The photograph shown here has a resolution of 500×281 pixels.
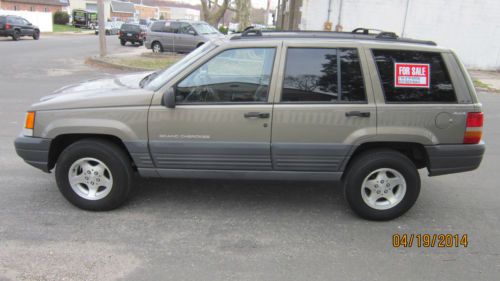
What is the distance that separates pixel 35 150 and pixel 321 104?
2708 mm

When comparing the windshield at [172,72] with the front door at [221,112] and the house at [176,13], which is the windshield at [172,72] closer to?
the front door at [221,112]

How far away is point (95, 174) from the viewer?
4125mm

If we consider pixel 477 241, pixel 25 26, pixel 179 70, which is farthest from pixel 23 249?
pixel 25 26

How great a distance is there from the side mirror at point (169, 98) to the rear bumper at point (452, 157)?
239 centimetres

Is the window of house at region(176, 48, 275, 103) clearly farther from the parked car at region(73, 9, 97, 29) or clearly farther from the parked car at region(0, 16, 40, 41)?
the parked car at region(73, 9, 97, 29)

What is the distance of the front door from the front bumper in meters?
1.01

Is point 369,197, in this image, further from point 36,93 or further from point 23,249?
point 36,93

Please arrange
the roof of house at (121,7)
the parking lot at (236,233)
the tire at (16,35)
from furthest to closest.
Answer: the roof of house at (121,7)
the tire at (16,35)
the parking lot at (236,233)

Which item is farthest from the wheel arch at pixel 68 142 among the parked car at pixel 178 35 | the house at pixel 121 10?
the house at pixel 121 10

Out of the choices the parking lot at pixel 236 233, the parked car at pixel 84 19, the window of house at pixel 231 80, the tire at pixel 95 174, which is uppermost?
the parked car at pixel 84 19

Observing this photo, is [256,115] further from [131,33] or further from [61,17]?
[61,17]

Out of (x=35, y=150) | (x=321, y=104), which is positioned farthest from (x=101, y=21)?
(x=321, y=104)

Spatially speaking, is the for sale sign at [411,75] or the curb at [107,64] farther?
the curb at [107,64]

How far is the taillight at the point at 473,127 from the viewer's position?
4.04 metres
